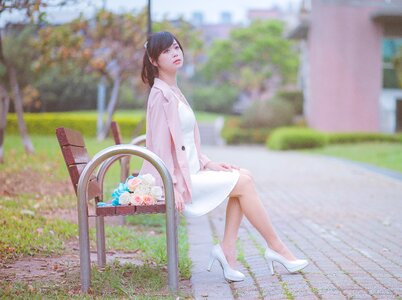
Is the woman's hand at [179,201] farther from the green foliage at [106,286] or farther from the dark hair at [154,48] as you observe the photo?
the dark hair at [154,48]

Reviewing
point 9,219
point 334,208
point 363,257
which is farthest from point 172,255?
point 334,208

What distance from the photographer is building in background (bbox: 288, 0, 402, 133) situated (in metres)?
29.2

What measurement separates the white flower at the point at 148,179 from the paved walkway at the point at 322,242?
0.70 metres

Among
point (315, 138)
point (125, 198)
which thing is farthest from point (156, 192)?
point (315, 138)

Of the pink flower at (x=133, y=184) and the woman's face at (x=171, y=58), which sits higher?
the woman's face at (x=171, y=58)

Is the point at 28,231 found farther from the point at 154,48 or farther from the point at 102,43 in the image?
the point at 102,43

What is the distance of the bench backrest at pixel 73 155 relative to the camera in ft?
14.6

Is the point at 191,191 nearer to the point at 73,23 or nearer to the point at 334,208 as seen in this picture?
the point at 334,208

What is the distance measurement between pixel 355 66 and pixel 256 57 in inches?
802

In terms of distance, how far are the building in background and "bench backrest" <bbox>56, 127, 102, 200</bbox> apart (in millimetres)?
25247

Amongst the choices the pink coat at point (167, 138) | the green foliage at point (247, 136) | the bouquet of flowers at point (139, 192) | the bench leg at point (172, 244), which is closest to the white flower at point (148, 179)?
the bouquet of flowers at point (139, 192)

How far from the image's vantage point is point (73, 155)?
14.8 feet

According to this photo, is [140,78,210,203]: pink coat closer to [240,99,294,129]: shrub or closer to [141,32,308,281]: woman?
[141,32,308,281]: woman

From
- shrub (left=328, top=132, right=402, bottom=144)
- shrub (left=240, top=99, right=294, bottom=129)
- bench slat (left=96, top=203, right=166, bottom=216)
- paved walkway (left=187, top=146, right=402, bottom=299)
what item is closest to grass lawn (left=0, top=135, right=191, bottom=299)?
paved walkway (left=187, top=146, right=402, bottom=299)
